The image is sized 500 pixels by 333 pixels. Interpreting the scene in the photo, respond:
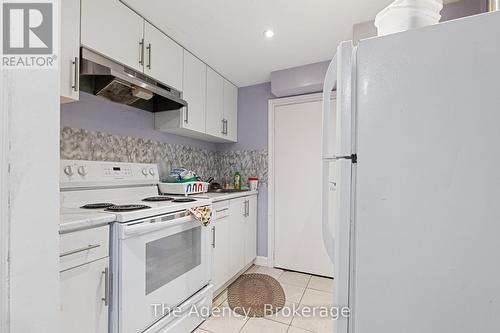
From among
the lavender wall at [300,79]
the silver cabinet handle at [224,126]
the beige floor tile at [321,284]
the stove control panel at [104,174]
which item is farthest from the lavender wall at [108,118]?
the beige floor tile at [321,284]

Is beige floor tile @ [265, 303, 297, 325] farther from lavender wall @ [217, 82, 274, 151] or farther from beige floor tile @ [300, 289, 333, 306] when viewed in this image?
lavender wall @ [217, 82, 274, 151]

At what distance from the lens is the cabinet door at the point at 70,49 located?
1184 mm

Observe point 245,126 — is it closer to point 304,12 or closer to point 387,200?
point 304,12

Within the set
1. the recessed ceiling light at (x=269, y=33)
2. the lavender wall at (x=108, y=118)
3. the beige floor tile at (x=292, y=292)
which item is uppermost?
the recessed ceiling light at (x=269, y=33)

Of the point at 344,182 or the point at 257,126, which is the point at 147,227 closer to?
the point at 344,182

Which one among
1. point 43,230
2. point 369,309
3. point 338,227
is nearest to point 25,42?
point 43,230

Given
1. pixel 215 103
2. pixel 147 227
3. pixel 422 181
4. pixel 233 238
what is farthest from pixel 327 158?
pixel 215 103

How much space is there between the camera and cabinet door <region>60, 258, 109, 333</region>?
946 mm

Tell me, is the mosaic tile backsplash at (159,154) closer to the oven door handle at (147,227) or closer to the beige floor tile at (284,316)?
the oven door handle at (147,227)

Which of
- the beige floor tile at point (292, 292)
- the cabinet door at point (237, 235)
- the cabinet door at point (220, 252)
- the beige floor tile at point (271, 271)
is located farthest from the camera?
the beige floor tile at point (271, 271)

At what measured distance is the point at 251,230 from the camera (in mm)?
2723

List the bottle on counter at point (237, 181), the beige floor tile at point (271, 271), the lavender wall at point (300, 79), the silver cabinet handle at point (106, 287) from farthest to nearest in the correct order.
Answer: the bottle on counter at point (237, 181) < the beige floor tile at point (271, 271) < the lavender wall at point (300, 79) < the silver cabinet handle at point (106, 287)

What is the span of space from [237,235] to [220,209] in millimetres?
487

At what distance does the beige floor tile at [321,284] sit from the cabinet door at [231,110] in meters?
1.83
